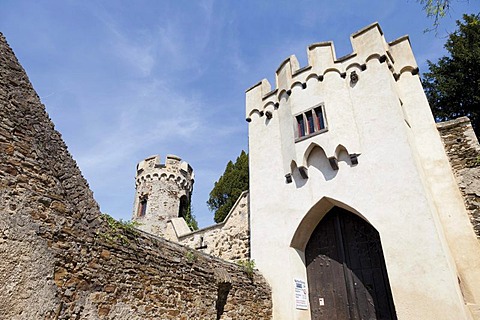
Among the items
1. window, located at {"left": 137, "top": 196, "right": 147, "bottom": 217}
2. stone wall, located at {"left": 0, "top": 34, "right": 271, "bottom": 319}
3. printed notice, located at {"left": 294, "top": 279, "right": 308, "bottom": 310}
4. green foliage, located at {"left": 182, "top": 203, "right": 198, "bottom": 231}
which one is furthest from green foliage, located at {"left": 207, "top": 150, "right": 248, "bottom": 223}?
stone wall, located at {"left": 0, "top": 34, "right": 271, "bottom": 319}

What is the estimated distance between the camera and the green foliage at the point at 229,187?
19.4 m

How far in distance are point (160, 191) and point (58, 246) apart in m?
13.5

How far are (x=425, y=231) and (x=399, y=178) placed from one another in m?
1.15

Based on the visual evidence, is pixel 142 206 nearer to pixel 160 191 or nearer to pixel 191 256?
pixel 160 191

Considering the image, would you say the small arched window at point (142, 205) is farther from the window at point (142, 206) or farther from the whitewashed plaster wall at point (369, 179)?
the whitewashed plaster wall at point (369, 179)

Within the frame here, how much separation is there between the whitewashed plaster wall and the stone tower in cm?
877

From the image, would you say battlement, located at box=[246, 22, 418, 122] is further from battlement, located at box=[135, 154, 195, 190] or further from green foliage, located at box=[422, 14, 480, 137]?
battlement, located at box=[135, 154, 195, 190]

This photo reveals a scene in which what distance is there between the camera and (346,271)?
23.2 feet

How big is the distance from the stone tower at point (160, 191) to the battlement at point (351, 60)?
966 cm

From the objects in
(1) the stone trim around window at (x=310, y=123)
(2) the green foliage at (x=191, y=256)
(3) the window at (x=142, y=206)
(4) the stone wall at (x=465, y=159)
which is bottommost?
(2) the green foliage at (x=191, y=256)

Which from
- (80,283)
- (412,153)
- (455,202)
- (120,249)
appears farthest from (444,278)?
(80,283)

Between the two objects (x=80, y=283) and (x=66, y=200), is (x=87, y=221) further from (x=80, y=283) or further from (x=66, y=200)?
(x=80, y=283)

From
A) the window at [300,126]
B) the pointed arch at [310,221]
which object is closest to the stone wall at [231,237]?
the pointed arch at [310,221]

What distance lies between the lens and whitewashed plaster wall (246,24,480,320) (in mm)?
5809
